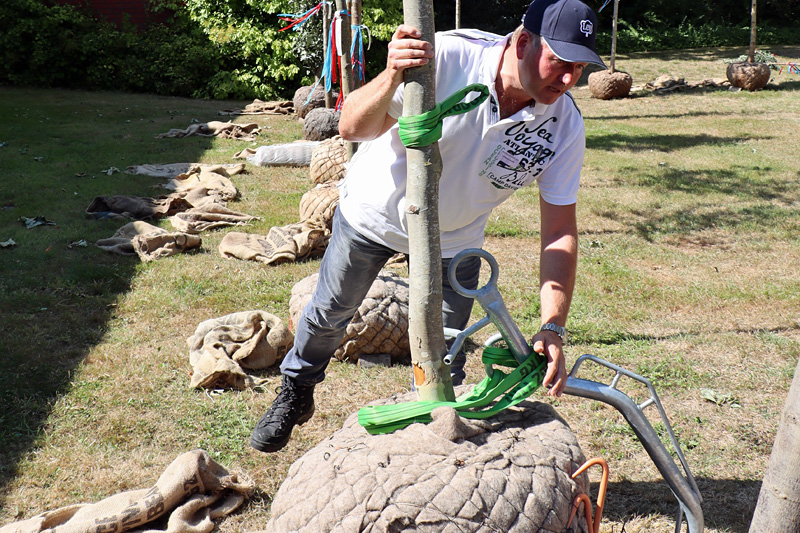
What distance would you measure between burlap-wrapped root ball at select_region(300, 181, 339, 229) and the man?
141 inches

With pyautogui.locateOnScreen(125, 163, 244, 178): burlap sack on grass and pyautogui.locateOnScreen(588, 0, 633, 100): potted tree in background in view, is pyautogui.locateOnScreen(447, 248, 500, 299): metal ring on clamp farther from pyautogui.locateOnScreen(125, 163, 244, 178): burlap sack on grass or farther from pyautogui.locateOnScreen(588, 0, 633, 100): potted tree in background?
pyautogui.locateOnScreen(588, 0, 633, 100): potted tree in background

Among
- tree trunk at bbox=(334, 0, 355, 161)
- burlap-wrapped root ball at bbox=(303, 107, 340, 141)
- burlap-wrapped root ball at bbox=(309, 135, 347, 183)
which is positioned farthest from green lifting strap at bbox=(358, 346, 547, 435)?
burlap-wrapped root ball at bbox=(303, 107, 340, 141)

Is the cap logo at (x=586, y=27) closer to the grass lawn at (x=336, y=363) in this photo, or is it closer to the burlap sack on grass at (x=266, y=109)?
the grass lawn at (x=336, y=363)

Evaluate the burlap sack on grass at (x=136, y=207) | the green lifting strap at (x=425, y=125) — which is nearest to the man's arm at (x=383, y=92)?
the green lifting strap at (x=425, y=125)

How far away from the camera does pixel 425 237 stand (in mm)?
1870

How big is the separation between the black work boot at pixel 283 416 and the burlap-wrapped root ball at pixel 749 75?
1647 centimetres

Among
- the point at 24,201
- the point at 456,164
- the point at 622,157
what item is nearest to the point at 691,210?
the point at 622,157

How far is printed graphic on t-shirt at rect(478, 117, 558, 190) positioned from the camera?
2.31 m

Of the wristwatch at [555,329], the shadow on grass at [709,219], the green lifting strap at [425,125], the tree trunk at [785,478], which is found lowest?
the shadow on grass at [709,219]

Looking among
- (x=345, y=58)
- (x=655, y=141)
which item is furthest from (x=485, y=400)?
(x=655, y=141)

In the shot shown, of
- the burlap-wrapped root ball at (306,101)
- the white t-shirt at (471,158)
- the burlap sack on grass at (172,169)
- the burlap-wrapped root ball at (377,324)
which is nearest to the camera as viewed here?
the white t-shirt at (471,158)

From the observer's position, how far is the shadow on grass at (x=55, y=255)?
148 inches

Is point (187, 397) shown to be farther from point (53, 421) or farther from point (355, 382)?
point (355, 382)

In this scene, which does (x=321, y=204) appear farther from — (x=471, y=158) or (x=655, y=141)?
(x=655, y=141)
